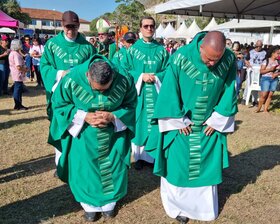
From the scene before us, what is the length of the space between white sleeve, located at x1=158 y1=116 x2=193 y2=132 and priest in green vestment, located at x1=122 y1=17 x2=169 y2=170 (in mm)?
1281

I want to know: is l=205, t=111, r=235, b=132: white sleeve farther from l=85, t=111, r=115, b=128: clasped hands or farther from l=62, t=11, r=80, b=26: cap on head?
l=62, t=11, r=80, b=26: cap on head

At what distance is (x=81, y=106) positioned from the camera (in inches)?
129

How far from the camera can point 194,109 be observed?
3.44 m

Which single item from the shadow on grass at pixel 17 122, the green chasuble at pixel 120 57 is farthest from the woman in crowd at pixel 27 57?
the green chasuble at pixel 120 57

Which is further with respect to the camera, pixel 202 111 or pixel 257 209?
pixel 257 209

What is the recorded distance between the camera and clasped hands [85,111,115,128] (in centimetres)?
321

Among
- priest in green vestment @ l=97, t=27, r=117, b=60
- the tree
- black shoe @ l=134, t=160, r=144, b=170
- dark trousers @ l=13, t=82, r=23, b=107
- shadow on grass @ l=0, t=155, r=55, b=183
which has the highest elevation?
the tree

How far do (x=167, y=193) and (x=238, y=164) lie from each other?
2.06 m

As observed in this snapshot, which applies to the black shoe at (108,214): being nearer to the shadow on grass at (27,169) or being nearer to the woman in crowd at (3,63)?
the shadow on grass at (27,169)

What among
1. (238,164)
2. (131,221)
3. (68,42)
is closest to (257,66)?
(238,164)

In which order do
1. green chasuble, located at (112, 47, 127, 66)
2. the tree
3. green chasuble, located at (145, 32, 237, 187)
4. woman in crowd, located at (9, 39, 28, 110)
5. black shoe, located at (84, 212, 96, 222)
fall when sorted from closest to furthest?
green chasuble, located at (145, 32, 237, 187) → black shoe, located at (84, 212, 96, 222) → green chasuble, located at (112, 47, 127, 66) → woman in crowd, located at (9, 39, 28, 110) → the tree

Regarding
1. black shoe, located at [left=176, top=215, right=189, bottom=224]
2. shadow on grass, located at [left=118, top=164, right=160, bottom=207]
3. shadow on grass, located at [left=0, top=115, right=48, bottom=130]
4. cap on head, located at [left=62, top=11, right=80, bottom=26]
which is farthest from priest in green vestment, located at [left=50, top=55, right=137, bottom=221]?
shadow on grass, located at [left=0, top=115, right=48, bottom=130]

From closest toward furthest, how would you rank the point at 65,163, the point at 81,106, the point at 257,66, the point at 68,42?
the point at 81,106 → the point at 65,163 → the point at 68,42 → the point at 257,66

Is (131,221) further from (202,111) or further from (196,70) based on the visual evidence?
(196,70)
